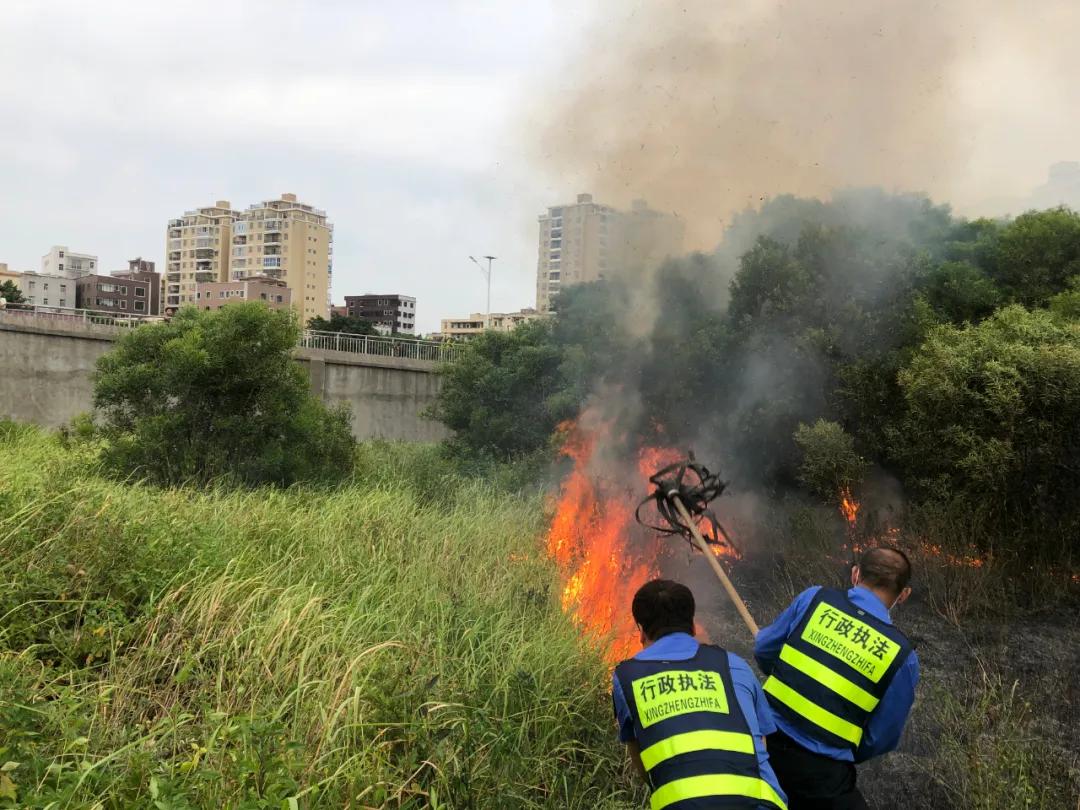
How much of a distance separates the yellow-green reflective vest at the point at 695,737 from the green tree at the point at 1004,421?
7339 millimetres

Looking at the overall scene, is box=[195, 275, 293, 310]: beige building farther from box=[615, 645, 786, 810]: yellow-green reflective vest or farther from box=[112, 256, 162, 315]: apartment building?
box=[615, 645, 786, 810]: yellow-green reflective vest

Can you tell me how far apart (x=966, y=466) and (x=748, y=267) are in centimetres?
444

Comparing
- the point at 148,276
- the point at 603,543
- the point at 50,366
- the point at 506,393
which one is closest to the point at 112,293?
the point at 148,276

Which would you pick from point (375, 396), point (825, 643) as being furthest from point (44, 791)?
point (375, 396)

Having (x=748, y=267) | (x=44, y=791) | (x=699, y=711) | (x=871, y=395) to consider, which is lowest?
(x=44, y=791)

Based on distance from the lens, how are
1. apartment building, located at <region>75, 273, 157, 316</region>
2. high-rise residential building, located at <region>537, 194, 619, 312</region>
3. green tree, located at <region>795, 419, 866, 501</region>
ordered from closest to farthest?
green tree, located at <region>795, 419, 866, 501</region>, high-rise residential building, located at <region>537, 194, 619, 312</region>, apartment building, located at <region>75, 273, 157, 316</region>

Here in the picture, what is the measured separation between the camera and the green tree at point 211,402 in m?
10.7

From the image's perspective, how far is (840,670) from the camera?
3.46 meters

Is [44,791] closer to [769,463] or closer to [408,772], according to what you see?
[408,772]

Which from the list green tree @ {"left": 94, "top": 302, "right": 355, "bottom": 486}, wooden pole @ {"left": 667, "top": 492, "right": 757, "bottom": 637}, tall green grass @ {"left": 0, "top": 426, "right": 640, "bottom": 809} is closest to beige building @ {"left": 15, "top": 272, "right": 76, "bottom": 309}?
green tree @ {"left": 94, "top": 302, "right": 355, "bottom": 486}

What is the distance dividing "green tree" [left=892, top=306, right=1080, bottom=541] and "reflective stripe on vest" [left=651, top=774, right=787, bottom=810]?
7398 mm

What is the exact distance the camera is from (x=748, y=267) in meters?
12.1

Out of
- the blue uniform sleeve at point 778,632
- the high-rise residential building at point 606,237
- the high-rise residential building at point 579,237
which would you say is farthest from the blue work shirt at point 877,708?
the high-rise residential building at point 579,237

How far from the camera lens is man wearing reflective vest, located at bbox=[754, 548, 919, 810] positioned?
11.3 ft
